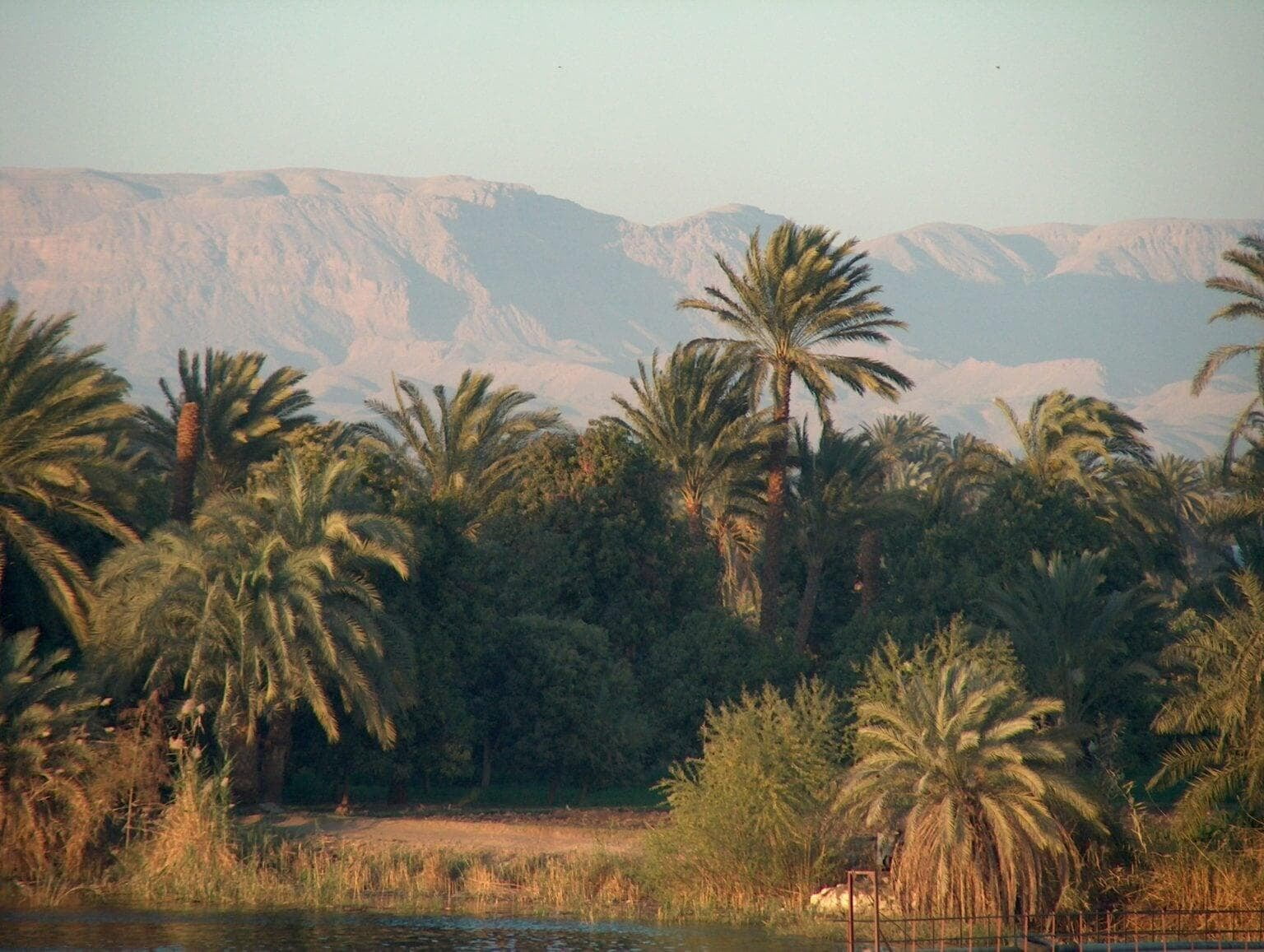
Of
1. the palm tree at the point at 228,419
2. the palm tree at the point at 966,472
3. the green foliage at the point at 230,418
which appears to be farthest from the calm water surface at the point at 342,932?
the palm tree at the point at 966,472

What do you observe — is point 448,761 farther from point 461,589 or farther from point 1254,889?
point 1254,889

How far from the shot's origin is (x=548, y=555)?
1746 inches

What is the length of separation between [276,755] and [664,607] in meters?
16.8

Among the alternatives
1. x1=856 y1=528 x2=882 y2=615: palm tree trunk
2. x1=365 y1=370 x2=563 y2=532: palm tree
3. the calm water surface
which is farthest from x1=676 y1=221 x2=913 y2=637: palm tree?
the calm water surface

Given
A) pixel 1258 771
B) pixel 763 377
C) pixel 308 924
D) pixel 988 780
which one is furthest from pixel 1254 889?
pixel 763 377

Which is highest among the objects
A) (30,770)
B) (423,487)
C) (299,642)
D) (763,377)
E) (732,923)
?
(763,377)

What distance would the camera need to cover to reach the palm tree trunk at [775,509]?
45312 mm

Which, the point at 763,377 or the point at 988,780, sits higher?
the point at 763,377

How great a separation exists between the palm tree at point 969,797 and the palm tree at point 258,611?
10268mm

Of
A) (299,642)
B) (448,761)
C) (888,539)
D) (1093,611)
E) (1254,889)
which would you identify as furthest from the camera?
(888,539)

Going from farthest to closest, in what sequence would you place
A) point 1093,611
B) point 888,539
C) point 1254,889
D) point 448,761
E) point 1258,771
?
point 888,539
point 1093,611
point 448,761
point 1258,771
point 1254,889

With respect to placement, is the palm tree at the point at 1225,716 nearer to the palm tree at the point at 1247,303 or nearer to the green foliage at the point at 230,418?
the palm tree at the point at 1247,303

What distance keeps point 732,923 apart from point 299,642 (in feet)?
32.2

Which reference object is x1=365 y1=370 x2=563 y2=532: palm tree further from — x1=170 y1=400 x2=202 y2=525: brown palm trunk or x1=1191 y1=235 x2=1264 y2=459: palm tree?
x1=1191 y1=235 x2=1264 y2=459: palm tree
